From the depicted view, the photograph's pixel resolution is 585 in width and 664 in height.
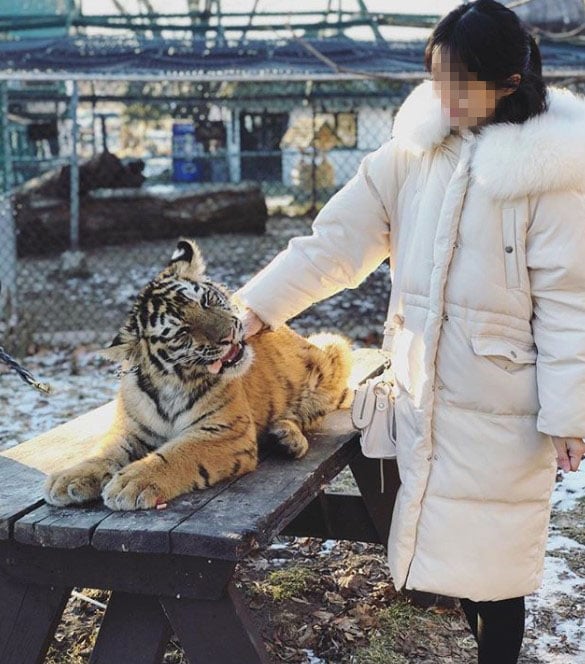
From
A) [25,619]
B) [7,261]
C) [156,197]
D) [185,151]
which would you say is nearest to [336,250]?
[25,619]

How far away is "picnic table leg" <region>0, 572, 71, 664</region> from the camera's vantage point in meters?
2.76

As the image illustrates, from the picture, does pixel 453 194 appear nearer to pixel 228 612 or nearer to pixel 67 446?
pixel 228 612

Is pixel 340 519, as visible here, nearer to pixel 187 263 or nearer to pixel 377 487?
pixel 377 487

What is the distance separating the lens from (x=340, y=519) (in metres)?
3.94

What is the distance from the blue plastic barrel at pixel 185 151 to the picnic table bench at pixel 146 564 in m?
11.9

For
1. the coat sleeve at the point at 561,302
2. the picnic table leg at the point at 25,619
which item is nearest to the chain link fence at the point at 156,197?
the picnic table leg at the point at 25,619

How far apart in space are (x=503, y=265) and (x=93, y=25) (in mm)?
10194

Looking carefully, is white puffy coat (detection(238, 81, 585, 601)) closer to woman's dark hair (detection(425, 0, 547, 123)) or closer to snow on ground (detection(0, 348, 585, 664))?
woman's dark hair (detection(425, 0, 547, 123))

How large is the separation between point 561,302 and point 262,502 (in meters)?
1.01

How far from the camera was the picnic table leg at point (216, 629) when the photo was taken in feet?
8.46

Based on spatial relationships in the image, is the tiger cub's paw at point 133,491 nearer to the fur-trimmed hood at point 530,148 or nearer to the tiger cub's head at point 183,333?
the tiger cub's head at point 183,333

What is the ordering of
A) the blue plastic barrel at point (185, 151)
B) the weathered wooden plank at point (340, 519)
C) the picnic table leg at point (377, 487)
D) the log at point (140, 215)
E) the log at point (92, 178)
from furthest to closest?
the blue plastic barrel at point (185, 151)
the log at point (92, 178)
the log at point (140, 215)
the weathered wooden plank at point (340, 519)
the picnic table leg at point (377, 487)

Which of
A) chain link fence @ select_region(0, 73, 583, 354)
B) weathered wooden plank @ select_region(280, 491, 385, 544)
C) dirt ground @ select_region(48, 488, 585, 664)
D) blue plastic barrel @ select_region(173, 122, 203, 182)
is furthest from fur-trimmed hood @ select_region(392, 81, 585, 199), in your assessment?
blue plastic barrel @ select_region(173, 122, 203, 182)

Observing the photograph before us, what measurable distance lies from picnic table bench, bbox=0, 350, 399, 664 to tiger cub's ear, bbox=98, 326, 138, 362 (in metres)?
0.44
